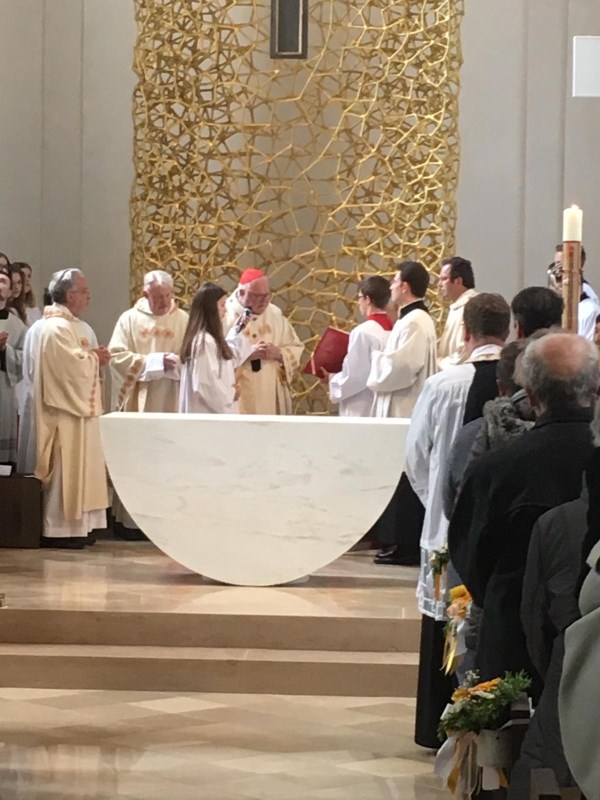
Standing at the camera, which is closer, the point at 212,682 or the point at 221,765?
the point at 221,765

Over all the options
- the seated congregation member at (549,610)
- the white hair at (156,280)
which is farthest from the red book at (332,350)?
the seated congregation member at (549,610)

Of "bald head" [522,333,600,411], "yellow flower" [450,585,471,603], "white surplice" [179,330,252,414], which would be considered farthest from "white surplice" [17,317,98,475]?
"bald head" [522,333,600,411]

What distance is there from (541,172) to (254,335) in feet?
10.1

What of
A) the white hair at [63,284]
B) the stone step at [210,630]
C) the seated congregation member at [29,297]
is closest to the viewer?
the stone step at [210,630]

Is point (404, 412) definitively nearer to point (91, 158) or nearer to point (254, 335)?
point (254, 335)

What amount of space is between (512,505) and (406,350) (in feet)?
17.6

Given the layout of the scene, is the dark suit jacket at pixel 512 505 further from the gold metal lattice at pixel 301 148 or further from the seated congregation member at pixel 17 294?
the gold metal lattice at pixel 301 148

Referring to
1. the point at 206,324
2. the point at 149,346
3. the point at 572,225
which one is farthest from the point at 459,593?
the point at 149,346

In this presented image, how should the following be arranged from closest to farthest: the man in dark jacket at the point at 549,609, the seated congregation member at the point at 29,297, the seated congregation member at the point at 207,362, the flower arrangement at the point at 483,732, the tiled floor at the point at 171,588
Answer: the man in dark jacket at the point at 549,609
the flower arrangement at the point at 483,732
the tiled floor at the point at 171,588
the seated congregation member at the point at 207,362
the seated congregation member at the point at 29,297

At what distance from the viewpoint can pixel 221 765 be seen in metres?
5.95

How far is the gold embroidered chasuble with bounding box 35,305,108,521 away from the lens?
9.83 m

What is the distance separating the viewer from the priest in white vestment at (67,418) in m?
9.83

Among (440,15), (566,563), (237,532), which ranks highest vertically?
(440,15)

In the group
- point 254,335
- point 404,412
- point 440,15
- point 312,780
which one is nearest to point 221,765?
point 312,780
